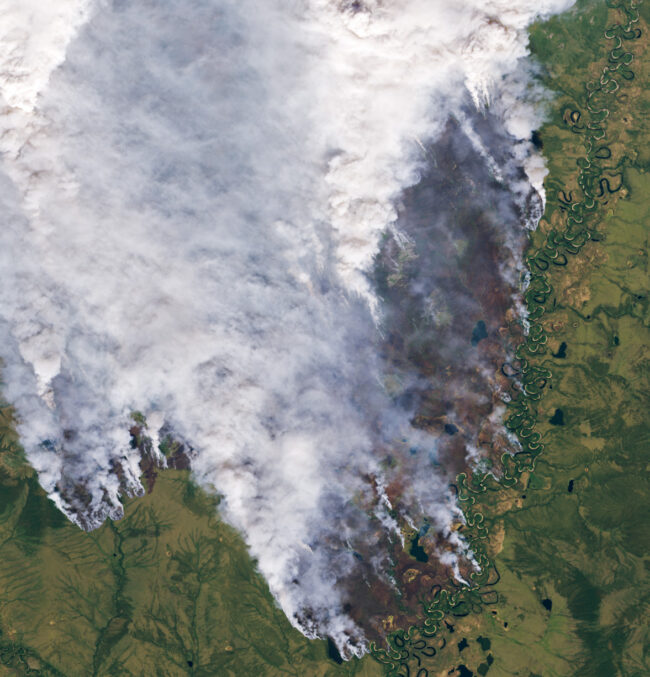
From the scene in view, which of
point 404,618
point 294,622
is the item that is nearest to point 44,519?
point 294,622

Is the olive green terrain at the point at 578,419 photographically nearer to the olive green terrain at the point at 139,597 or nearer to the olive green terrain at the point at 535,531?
the olive green terrain at the point at 535,531

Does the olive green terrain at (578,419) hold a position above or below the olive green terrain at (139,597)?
above

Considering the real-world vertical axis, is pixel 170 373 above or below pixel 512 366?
below

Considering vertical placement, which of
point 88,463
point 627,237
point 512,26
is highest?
point 512,26

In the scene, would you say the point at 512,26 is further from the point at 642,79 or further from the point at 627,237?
the point at 627,237

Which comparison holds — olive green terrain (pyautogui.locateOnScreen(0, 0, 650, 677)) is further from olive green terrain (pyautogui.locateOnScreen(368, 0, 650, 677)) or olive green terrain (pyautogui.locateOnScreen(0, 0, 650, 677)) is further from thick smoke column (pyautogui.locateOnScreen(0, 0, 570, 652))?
thick smoke column (pyautogui.locateOnScreen(0, 0, 570, 652))

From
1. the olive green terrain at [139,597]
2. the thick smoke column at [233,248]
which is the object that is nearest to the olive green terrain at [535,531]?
the olive green terrain at [139,597]

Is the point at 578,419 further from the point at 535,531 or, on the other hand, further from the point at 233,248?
the point at 233,248
